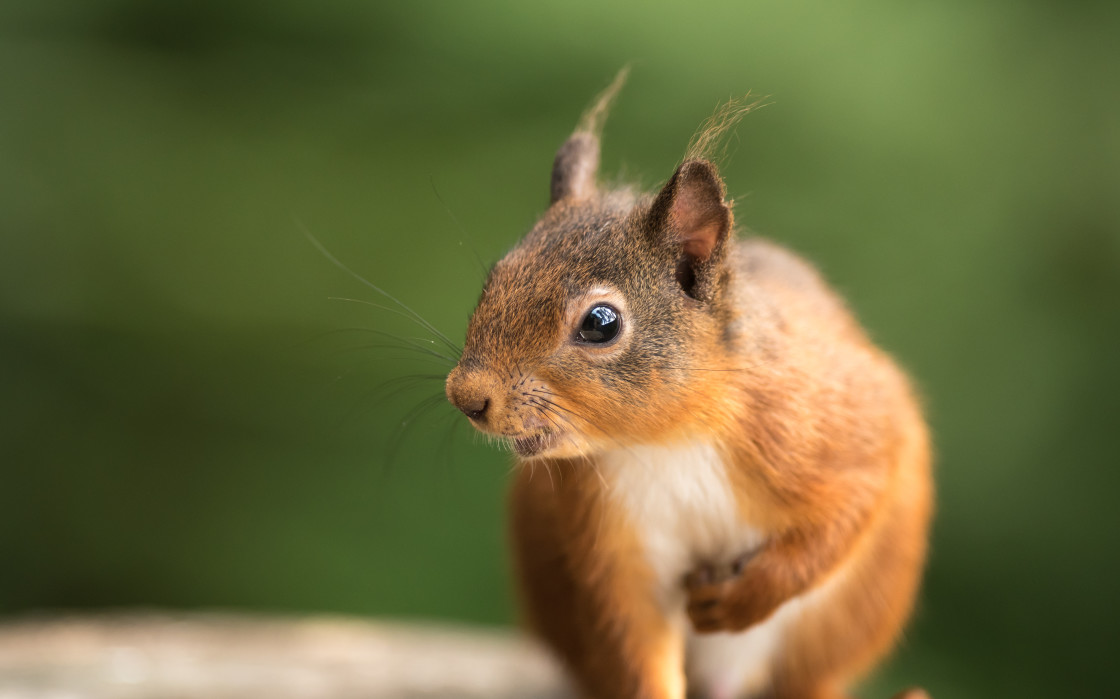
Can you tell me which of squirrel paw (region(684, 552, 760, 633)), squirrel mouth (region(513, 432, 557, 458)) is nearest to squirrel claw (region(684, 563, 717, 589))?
squirrel paw (region(684, 552, 760, 633))

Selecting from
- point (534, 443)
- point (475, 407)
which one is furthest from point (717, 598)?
point (475, 407)

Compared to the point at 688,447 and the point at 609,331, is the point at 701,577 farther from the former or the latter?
the point at 609,331

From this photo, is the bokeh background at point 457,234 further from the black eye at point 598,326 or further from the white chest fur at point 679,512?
the black eye at point 598,326

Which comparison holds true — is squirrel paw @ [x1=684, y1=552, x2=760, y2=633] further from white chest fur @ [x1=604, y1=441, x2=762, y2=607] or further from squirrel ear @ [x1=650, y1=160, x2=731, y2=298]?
squirrel ear @ [x1=650, y1=160, x2=731, y2=298]

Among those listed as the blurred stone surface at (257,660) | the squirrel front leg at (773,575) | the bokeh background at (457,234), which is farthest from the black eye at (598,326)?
the bokeh background at (457,234)

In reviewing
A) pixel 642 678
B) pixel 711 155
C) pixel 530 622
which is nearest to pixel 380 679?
pixel 530 622

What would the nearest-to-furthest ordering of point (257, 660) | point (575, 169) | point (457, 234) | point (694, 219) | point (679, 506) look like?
point (694, 219) < point (679, 506) < point (575, 169) < point (257, 660) < point (457, 234)

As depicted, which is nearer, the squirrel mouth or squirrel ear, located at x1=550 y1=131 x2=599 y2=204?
the squirrel mouth
